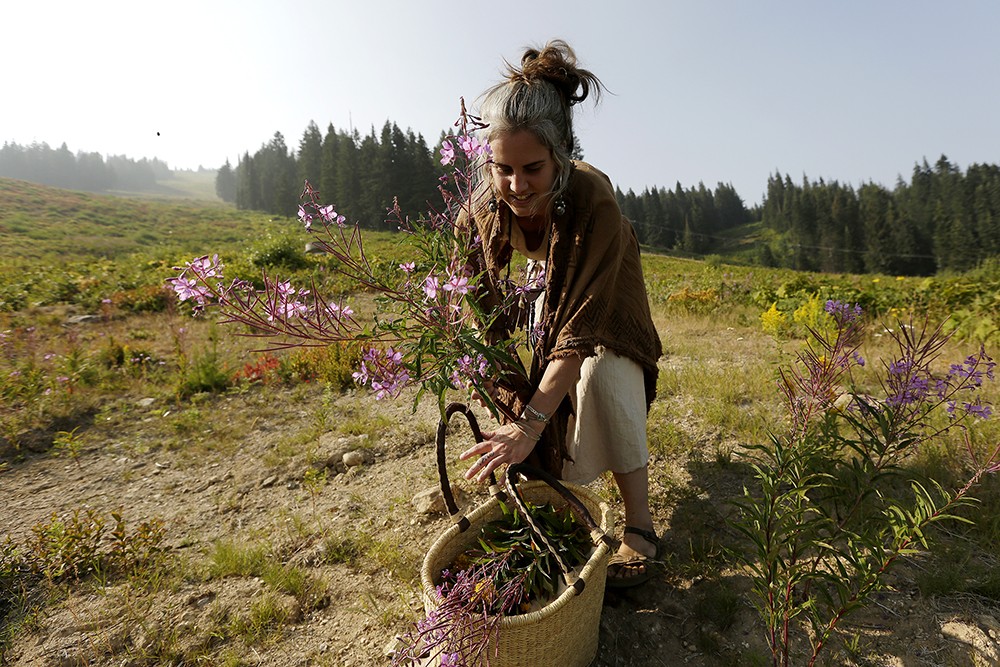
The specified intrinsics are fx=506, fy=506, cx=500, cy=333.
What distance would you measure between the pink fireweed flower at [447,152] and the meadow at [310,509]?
13.8 inches

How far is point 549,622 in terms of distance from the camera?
1.49 metres

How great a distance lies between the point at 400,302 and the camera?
5.47 feet

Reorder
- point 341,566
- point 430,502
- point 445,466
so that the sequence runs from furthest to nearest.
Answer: point 430,502, point 341,566, point 445,466

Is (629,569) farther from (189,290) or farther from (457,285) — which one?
(189,290)

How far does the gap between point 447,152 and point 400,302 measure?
1.90ft

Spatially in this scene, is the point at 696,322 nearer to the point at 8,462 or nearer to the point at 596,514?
the point at 596,514

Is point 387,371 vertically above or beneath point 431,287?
beneath

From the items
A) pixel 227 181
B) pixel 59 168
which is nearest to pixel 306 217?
pixel 227 181

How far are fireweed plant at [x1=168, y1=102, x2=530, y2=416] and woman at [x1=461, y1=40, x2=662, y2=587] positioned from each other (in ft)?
0.64

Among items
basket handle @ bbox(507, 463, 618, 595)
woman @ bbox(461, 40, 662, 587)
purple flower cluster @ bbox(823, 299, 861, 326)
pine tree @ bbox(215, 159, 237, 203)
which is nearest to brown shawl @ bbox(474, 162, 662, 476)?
woman @ bbox(461, 40, 662, 587)

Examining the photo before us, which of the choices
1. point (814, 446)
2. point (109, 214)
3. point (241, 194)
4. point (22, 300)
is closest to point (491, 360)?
point (814, 446)

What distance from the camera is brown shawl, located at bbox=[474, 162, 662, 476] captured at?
201cm

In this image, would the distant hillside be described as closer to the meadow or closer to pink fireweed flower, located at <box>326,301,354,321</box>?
the meadow

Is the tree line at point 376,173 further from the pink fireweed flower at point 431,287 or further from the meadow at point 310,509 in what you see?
the pink fireweed flower at point 431,287
